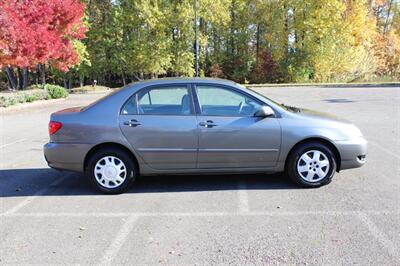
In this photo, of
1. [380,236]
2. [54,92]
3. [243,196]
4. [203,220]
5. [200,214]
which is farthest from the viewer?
[54,92]

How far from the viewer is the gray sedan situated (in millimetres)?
5277

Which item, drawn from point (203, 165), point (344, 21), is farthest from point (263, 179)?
point (344, 21)

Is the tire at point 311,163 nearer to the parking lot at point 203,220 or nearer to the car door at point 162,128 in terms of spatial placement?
the parking lot at point 203,220

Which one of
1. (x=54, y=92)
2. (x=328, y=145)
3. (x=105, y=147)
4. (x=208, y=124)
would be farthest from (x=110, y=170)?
(x=54, y=92)

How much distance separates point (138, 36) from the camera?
35188mm

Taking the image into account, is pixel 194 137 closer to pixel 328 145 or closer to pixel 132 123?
pixel 132 123

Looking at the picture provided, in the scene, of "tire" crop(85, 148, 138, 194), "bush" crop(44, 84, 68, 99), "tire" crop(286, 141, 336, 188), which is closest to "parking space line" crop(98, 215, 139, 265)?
"tire" crop(85, 148, 138, 194)

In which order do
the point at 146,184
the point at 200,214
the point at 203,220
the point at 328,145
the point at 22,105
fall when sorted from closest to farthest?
the point at 203,220
the point at 200,214
the point at 328,145
the point at 146,184
the point at 22,105

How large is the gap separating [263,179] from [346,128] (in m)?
→ 1.38

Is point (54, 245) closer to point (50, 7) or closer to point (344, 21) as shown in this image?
point (50, 7)

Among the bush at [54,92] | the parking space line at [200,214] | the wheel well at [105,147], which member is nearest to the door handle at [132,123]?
the wheel well at [105,147]

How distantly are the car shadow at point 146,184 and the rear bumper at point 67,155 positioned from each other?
40 centimetres

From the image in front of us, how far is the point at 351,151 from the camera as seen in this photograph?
17.7 ft

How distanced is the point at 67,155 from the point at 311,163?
329cm
